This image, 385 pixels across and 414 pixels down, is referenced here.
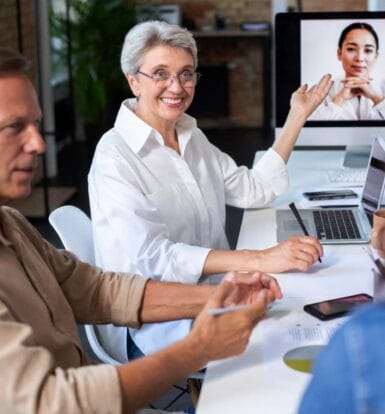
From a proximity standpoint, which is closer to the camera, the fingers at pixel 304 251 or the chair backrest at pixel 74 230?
the fingers at pixel 304 251

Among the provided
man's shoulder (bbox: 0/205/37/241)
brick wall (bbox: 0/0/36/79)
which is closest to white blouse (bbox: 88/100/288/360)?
man's shoulder (bbox: 0/205/37/241)

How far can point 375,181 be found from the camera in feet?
8.16

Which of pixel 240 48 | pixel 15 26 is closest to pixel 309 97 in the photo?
pixel 15 26

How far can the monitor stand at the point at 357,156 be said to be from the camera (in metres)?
3.24

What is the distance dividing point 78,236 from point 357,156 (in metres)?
1.46

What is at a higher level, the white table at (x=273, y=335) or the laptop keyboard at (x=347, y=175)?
the laptop keyboard at (x=347, y=175)

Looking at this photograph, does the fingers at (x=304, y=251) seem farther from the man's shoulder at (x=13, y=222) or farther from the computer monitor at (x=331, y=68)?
the computer monitor at (x=331, y=68)

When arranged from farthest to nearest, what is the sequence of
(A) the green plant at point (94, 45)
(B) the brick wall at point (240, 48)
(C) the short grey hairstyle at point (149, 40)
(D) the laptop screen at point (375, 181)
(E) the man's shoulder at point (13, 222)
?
(B) the brick wall at point (240, 48) → (A) the green plant at point (94, 45) → (D) the laptop screen at point (375, 181) → (C) the short grey hairstyle at point (149, 40) → (E) the man's shoulder at point (13, 222)

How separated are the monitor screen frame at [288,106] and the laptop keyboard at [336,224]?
621 mm

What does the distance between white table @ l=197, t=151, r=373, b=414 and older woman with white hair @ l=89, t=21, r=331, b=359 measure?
0.27ft

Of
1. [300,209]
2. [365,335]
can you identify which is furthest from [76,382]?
[300,209]

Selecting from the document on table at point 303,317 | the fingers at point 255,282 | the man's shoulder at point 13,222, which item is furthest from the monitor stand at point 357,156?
the man's shoulder at point 13,222

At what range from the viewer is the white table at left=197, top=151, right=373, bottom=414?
136 cm

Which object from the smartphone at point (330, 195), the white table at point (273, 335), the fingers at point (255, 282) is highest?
the fingers at point (255, 282)
